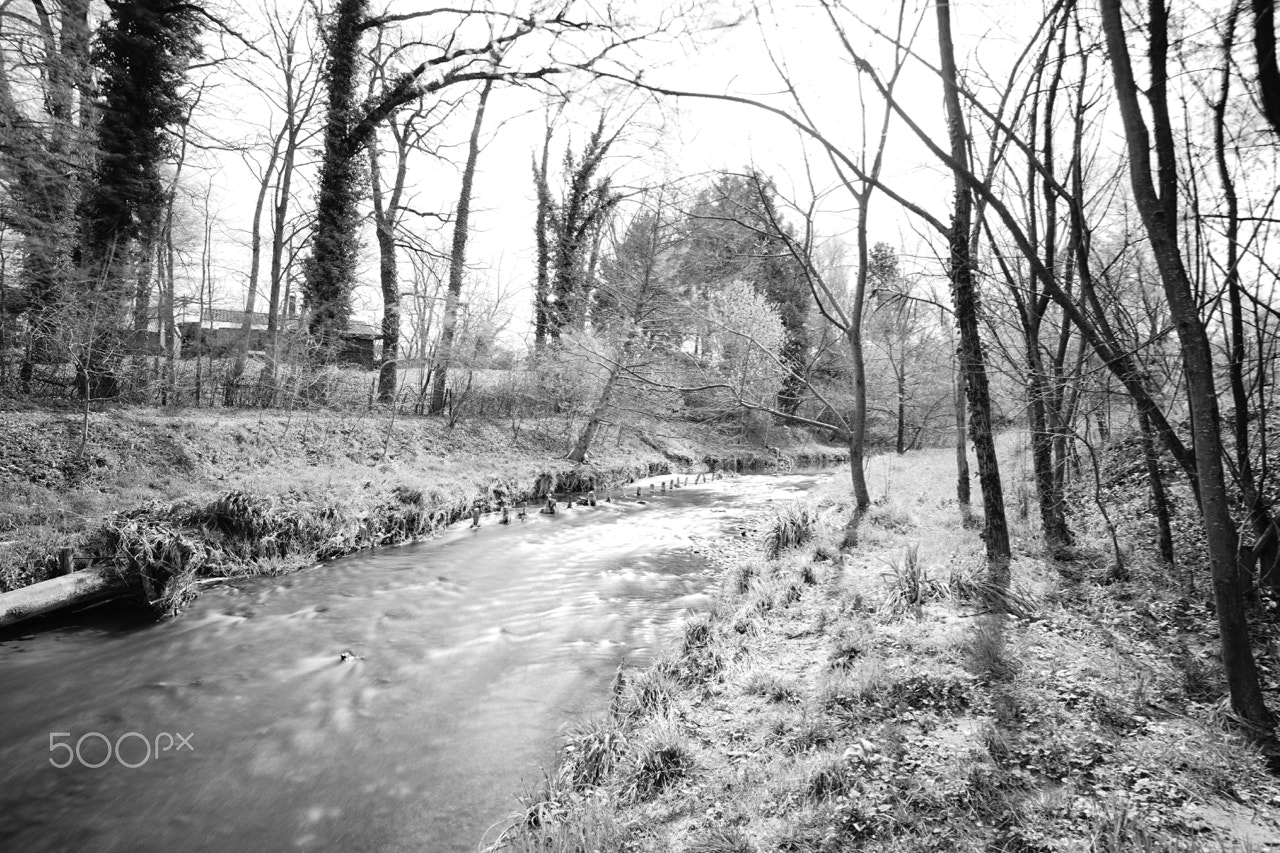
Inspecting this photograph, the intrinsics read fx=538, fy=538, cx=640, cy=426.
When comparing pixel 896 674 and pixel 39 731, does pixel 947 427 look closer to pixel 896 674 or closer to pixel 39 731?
pixel 896 674

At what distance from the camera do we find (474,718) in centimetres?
473

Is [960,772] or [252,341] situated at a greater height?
[252,341]

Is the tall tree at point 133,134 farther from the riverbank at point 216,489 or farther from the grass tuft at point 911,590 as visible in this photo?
the grass tuft at point 911,590

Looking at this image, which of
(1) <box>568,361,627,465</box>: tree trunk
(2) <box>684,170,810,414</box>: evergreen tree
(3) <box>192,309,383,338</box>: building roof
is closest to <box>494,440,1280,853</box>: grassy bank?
Result: (2) <box>684,170,810,414</box>: evergreen tree

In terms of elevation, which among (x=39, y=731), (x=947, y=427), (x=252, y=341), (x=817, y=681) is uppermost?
(x=252, y=341)

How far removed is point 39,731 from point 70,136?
1238cm

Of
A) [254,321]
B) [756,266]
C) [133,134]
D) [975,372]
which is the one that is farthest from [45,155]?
[756,266]

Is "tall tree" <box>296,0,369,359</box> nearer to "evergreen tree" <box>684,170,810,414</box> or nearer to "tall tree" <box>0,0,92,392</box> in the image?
"tall tree" <box>0,0,92,392</box>

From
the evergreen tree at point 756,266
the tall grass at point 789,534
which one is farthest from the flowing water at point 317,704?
the evergreen tree at point 756,266

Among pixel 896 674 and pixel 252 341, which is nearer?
pixel 896 674

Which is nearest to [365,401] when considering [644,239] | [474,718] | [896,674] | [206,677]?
[644,239]

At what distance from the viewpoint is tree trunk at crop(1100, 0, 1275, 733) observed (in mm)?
2436

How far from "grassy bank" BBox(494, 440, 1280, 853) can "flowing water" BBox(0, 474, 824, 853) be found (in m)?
0.77

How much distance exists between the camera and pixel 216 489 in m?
9.28
